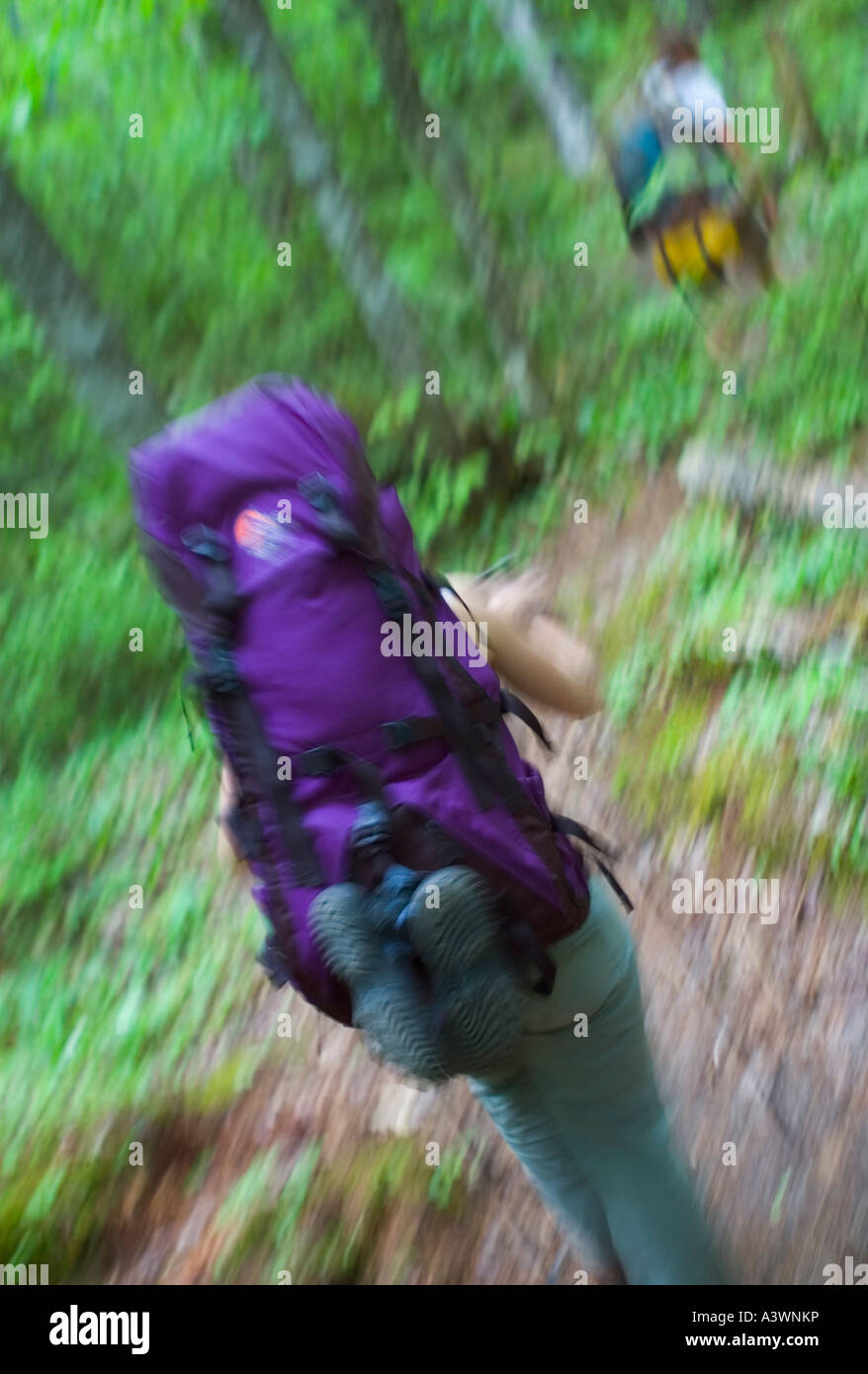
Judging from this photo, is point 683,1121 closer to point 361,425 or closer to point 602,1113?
point 602,1113

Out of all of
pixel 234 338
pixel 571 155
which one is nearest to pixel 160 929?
pixel 234 338

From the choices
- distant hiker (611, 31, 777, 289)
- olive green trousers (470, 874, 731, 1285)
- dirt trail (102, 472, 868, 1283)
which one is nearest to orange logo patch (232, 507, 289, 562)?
olive green trousers (470, 874, 731, 1285)

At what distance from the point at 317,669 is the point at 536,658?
1.33 ft

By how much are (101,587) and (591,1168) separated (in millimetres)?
6331

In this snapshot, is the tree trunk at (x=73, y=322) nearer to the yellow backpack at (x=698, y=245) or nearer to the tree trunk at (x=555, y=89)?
the yellow backpack at (x=698, y=245)

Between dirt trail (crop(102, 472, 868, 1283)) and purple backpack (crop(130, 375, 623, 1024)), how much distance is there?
165 centimetres

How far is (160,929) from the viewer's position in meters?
5.19

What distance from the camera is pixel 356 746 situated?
1658 mm

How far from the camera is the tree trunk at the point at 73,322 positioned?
6.43m

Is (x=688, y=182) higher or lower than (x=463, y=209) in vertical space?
higher

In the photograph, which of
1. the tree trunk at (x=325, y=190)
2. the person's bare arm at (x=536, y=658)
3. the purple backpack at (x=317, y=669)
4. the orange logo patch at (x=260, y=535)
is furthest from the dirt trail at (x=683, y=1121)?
the tree trunk at (x=325, y=190)

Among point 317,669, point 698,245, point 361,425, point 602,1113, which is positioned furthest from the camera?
point 361,425

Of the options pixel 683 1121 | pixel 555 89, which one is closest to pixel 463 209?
pixel 555 89
